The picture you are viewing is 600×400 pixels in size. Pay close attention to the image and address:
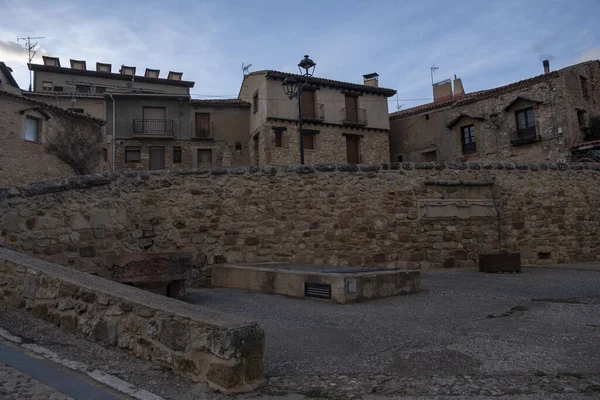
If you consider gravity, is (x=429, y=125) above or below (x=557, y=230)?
above

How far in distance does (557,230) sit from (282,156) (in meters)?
16.5

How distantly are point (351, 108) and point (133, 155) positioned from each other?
46.5ft

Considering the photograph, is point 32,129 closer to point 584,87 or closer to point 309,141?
point 309,141

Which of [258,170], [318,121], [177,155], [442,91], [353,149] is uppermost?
[442,91]

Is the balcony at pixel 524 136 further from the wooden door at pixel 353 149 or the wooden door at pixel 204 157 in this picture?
the wooden door at pixel 204 157

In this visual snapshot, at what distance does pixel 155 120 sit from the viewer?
89.7 feet

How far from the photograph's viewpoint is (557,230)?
1041cm

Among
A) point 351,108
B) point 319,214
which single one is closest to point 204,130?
point 351,108

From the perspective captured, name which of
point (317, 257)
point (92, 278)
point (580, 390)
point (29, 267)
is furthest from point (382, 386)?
point (317, 257)

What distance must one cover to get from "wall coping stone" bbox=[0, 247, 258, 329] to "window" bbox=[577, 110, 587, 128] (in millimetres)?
25129

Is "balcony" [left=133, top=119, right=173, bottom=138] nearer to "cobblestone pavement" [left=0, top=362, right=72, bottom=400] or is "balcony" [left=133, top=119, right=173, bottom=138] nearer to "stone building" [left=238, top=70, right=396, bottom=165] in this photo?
"stone building" [left=238, top=70, right=396, bottom=165]

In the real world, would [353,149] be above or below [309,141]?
below

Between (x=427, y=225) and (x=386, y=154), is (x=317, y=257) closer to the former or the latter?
(x=427, y=225)

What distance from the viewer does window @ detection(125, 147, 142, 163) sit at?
27.0m
